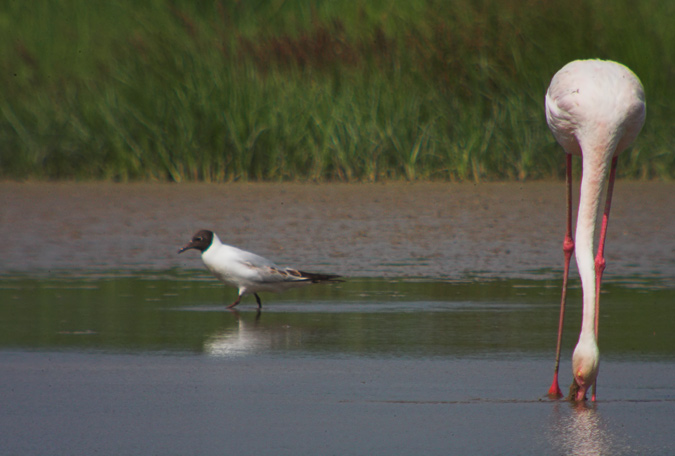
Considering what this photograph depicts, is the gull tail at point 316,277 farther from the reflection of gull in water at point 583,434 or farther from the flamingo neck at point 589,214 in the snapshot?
the reflection of gull in water at point 583,434

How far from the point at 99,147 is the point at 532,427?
11119 millimetres

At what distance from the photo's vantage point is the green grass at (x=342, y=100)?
1438cm

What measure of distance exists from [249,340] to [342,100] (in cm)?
877

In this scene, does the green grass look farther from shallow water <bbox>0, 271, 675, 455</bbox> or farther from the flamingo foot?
the flamingo foot

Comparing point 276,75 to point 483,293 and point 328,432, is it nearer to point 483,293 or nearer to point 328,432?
point 483,293

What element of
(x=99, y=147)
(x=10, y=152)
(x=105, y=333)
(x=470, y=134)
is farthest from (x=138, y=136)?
(x=105, y=333)

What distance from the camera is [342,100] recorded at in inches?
578

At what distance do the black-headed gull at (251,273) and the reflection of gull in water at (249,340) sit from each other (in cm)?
75

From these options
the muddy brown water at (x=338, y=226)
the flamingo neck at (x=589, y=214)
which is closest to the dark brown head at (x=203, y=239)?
the muddy brown water at (x=338, y=226)

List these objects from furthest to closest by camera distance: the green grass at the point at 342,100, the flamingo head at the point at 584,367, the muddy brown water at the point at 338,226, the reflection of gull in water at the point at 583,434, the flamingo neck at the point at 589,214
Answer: the green grass at the point at 342,100 → the muddy brown water at the point at 338,226 → the flamingo neck at the point at 589,214 → the flamingo head at the point at 584,367 → the reflection of gull in water at the point at 583,434

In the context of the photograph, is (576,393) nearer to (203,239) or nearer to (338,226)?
(203,239)

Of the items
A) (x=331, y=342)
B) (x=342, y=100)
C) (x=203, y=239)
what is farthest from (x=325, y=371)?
(x=342, y=100)

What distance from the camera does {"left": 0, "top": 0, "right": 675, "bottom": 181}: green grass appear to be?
47.2 ft

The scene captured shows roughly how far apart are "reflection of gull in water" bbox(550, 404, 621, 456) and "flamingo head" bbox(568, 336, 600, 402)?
0.08m
